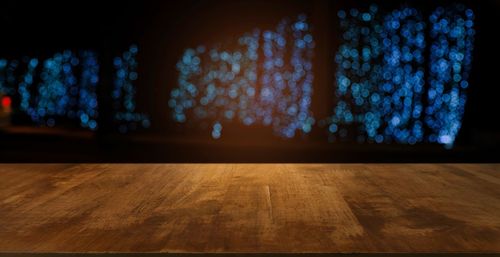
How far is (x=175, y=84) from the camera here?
9398 mm

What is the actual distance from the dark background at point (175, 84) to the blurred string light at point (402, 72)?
154 millimetres

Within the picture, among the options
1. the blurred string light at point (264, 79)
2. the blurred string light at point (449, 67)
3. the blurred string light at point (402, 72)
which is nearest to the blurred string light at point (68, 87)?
the blurred string light at point (264, 79)

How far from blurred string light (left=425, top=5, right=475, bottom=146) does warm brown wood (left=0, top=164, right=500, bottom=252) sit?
4993mm

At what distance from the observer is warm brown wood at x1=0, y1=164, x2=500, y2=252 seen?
7.12 ft

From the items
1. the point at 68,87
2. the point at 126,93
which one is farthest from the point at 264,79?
the point at 68,87

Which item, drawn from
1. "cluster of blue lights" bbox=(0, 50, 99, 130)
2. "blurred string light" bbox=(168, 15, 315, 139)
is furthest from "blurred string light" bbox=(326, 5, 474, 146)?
"cluster of blue lights" bbox=(0, 50, 99, 130)

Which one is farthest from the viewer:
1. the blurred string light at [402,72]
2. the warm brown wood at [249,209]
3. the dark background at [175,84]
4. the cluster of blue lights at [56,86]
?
the cluster of blue lights at [56,86]

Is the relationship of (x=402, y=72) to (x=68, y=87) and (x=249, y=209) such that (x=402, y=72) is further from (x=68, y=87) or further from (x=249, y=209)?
(x=249, y=209)

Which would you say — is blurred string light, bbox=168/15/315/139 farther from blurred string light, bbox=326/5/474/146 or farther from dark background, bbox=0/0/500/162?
blurred string light, bbox=326/5/474/146

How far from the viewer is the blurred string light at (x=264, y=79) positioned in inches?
344

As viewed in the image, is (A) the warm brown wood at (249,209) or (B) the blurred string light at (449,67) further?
(B) the blurred string light at (449,67)

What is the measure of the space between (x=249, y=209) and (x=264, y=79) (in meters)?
6.14

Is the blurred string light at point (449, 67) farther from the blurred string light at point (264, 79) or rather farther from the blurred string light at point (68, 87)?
the blurred string light at point (68, 87)

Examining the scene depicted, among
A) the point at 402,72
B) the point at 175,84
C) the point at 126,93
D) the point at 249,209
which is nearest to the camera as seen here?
the point at 249,209
